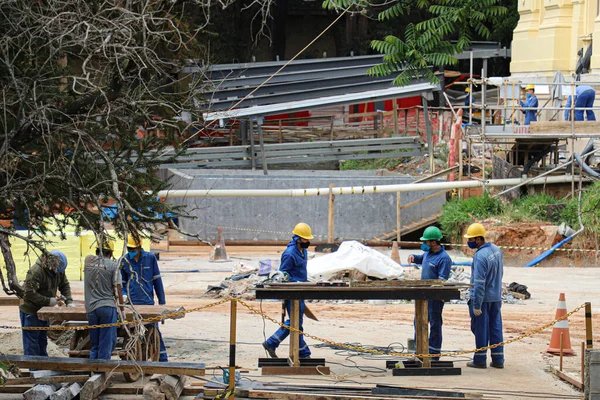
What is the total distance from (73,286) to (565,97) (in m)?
13.5

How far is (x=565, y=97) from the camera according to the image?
24.6 metres

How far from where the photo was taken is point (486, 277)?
39.9 ft

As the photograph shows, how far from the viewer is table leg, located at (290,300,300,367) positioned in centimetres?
1180

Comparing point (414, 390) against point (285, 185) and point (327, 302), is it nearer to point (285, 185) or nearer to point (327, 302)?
point (327, 302)

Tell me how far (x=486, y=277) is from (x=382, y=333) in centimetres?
318

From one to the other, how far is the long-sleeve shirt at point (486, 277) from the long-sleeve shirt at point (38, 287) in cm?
531

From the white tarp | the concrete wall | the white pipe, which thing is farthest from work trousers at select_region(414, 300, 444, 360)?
the concrete wall

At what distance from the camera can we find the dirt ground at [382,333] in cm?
1167

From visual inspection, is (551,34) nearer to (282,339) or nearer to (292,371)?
(282,339)

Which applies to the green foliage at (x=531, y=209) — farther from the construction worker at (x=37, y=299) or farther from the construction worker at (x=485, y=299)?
the construction worker at (x=37, y=299)

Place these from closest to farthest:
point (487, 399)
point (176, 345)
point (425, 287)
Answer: point (487, 399) < point (425, 287) < point (176, 345)

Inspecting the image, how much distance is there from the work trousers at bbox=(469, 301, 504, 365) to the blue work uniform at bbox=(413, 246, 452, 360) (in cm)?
45

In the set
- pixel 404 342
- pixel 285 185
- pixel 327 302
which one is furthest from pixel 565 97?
pixel 404 342

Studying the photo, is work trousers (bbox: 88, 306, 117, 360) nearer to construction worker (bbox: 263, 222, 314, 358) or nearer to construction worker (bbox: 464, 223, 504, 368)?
construction worker (bbox: 263, 222, 314, 358)
